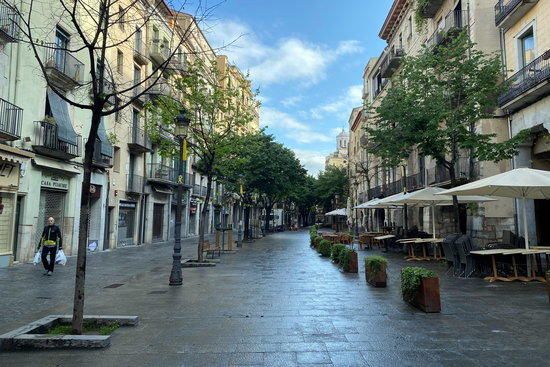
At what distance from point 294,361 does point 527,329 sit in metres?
3.38

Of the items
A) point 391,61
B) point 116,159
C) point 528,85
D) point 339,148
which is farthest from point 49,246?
point 339,148

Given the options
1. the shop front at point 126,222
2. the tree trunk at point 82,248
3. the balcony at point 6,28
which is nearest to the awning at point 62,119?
the balcony at point 6,28

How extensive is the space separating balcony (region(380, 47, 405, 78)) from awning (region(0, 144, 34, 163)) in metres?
24.8

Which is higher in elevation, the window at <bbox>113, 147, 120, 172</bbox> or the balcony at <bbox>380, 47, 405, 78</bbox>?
the balcony at <bbox>380, 47, 405, 78</bbox>

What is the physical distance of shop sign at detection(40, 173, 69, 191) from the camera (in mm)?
16609

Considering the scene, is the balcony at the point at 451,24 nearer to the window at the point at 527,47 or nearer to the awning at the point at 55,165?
the window at the point at 527,47

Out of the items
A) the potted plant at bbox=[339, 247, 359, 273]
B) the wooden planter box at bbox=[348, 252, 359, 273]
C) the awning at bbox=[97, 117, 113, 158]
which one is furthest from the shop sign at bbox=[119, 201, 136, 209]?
the wooden planter box at bbox=[348, 252, 359, 273]

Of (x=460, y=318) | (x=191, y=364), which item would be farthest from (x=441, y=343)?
(x=191, y=364)

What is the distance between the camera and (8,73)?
1430 centimetres

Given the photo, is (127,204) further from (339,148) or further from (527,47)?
(339,148)

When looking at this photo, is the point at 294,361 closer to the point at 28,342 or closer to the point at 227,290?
the point at 28,342

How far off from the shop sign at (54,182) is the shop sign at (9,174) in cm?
198

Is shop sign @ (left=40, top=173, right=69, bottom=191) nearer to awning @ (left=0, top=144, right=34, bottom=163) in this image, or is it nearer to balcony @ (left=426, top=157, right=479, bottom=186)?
awning @ (left=0, top=144, right=34, bottom=163)

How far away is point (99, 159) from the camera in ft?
68.0
